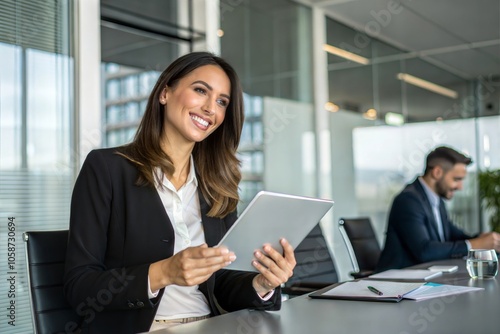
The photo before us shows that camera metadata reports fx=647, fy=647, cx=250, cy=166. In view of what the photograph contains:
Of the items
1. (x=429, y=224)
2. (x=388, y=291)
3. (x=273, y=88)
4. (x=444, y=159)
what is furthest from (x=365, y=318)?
(x=273, y=88)

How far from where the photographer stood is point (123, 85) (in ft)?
14.3

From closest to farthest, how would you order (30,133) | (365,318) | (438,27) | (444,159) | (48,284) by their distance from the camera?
1. (365,318)
2. (48,284)
3. (30,133)
4. (444,159)
5. (438,27)

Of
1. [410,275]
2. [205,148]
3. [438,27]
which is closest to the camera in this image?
[205,148]

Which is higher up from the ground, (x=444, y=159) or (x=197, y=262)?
(x=444, y=159)

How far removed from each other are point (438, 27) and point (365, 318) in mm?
5966

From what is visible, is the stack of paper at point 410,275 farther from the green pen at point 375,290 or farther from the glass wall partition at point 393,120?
the glass wall partition at point 393,120

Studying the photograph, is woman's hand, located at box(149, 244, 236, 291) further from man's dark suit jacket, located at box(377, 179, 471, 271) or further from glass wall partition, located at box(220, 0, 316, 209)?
glass wall partition, located at box(220, 0, 316, 209)

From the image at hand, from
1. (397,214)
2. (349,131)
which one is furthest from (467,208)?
(397,214)

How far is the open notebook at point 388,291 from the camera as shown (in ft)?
6.51

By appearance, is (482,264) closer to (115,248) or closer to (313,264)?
(313,264)

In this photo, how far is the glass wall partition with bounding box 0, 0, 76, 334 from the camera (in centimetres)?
338

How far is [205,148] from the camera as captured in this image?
2432mm

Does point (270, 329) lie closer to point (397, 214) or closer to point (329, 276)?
point (329, 276)

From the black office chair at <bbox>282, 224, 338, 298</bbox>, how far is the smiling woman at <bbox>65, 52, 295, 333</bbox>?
0.86m
